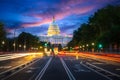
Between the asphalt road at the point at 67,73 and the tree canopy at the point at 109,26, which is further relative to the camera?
the tree canopy at the point at 109,26

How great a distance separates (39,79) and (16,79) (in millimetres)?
1580

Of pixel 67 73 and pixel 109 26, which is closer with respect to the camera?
pixel 67 73

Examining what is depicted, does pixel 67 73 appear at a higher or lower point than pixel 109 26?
lower

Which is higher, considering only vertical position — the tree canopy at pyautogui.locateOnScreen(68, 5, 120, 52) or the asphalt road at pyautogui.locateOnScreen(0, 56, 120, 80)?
the tree canopy at pyautogui.locateOnScreen(68, 5, 120, 52)

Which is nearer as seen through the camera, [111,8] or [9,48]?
[111,8]

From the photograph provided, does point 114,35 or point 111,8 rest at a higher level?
point 111,8

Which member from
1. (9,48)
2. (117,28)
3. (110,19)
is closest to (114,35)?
(117,28)

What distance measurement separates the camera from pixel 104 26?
14538cm

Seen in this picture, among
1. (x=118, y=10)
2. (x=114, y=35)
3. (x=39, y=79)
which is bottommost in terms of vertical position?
(x=39, y=79)

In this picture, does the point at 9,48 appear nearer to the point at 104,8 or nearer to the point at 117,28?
the point at 104,8

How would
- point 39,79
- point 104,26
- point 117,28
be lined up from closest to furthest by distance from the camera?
1. point 39,79
2. point 117,28
3. point 104,26

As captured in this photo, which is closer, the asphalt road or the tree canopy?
the asphalt road

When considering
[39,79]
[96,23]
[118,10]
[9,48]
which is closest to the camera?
[39,79]

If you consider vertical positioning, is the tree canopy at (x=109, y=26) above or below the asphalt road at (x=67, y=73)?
above
